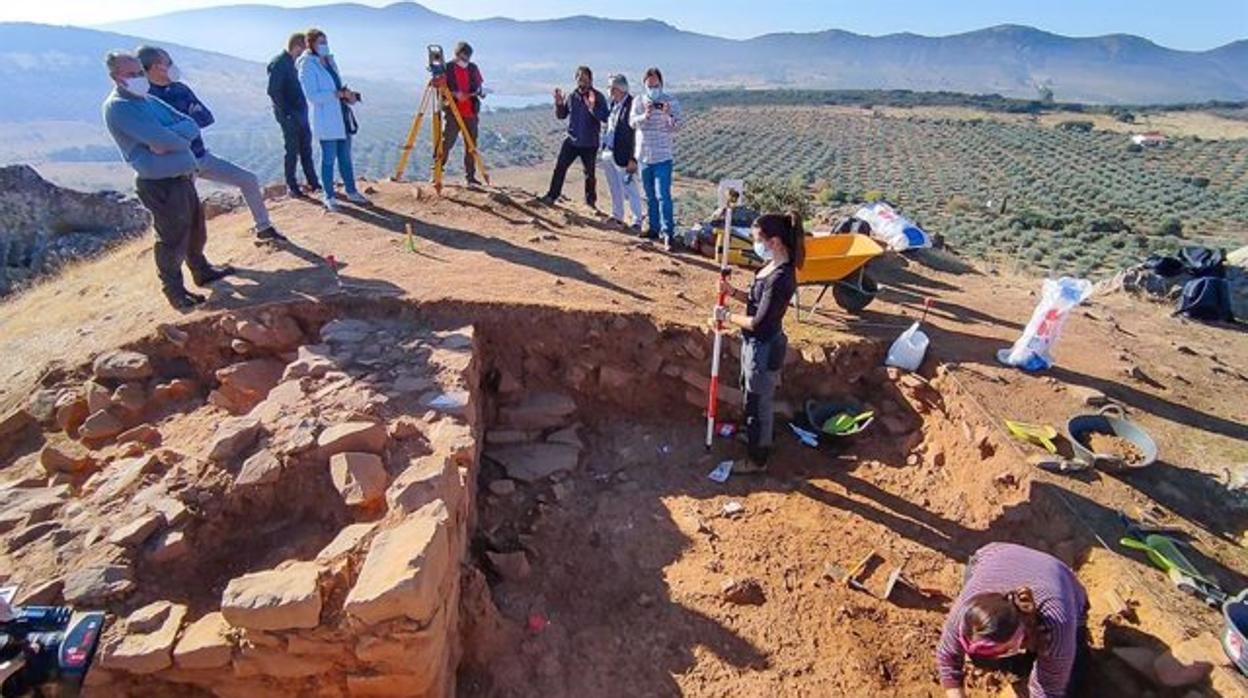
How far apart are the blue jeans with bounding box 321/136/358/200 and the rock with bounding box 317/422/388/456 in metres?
5.51

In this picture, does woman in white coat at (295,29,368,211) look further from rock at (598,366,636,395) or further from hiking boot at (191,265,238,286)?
rock at (598,366,636,395)

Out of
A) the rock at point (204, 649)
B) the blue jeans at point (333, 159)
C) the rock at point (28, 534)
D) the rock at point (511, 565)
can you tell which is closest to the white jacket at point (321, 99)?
the blue jeans at point (333, 159)

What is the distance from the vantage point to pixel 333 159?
32.2ft

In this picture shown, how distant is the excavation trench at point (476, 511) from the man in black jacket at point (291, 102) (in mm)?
3480

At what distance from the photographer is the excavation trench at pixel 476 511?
4250 mm

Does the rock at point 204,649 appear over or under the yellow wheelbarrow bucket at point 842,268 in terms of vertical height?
under

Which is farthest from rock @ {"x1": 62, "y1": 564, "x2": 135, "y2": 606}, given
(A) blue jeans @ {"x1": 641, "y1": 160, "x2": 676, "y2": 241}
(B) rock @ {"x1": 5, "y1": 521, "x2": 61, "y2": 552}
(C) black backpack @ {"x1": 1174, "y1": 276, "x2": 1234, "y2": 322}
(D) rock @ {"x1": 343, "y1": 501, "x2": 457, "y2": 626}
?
(C) black backpack @ {"x1": 1174, "y1": 276, "x2": 1234, "y2": 322}

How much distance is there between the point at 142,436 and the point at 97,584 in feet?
6.64

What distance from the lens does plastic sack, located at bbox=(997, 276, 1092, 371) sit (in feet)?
23.5

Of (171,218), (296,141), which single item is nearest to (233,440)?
(171,218)

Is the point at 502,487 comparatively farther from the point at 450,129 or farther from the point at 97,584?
the point at 450,129

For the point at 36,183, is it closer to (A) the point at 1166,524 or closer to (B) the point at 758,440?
(B) the point at 758,440

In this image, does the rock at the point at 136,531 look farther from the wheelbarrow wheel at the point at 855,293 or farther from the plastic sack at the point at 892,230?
the plastic sack at the point at 892,230

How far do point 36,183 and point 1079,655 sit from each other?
63.0ft
